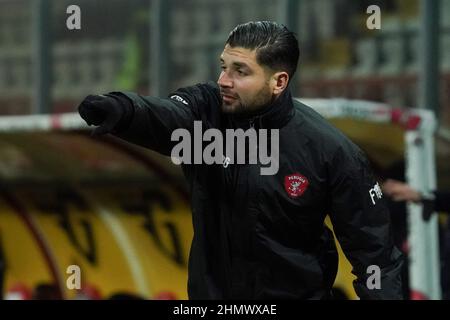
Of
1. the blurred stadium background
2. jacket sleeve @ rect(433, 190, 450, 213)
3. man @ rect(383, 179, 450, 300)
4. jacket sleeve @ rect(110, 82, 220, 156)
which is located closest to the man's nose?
jacket sleeve @ rect(110, 82, 220, 156)

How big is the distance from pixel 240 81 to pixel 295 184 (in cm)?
32

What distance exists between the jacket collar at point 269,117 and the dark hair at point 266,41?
98 mm

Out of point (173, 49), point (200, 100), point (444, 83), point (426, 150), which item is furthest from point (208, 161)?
point (173, 49)

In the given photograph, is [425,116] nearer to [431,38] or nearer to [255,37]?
[431,38]

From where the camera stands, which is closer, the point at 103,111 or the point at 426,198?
the point at 103,111

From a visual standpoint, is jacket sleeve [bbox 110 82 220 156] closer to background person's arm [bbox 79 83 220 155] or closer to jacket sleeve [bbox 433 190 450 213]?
background person's arm [bbox 79 83 220 155]

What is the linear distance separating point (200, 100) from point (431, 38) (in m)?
4.71

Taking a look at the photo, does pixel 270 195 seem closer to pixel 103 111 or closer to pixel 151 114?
pixel 151 114

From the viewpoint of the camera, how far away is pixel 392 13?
27.0 feet

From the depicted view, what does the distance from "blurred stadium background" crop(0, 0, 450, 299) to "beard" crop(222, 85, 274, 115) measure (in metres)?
4.07

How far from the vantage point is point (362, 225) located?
370cm

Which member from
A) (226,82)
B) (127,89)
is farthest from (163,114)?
(127,89)

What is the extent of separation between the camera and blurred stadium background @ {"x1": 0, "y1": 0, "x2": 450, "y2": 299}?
27.0ft

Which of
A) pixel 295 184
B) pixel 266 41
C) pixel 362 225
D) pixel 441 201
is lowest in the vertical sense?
pixel 441 201
